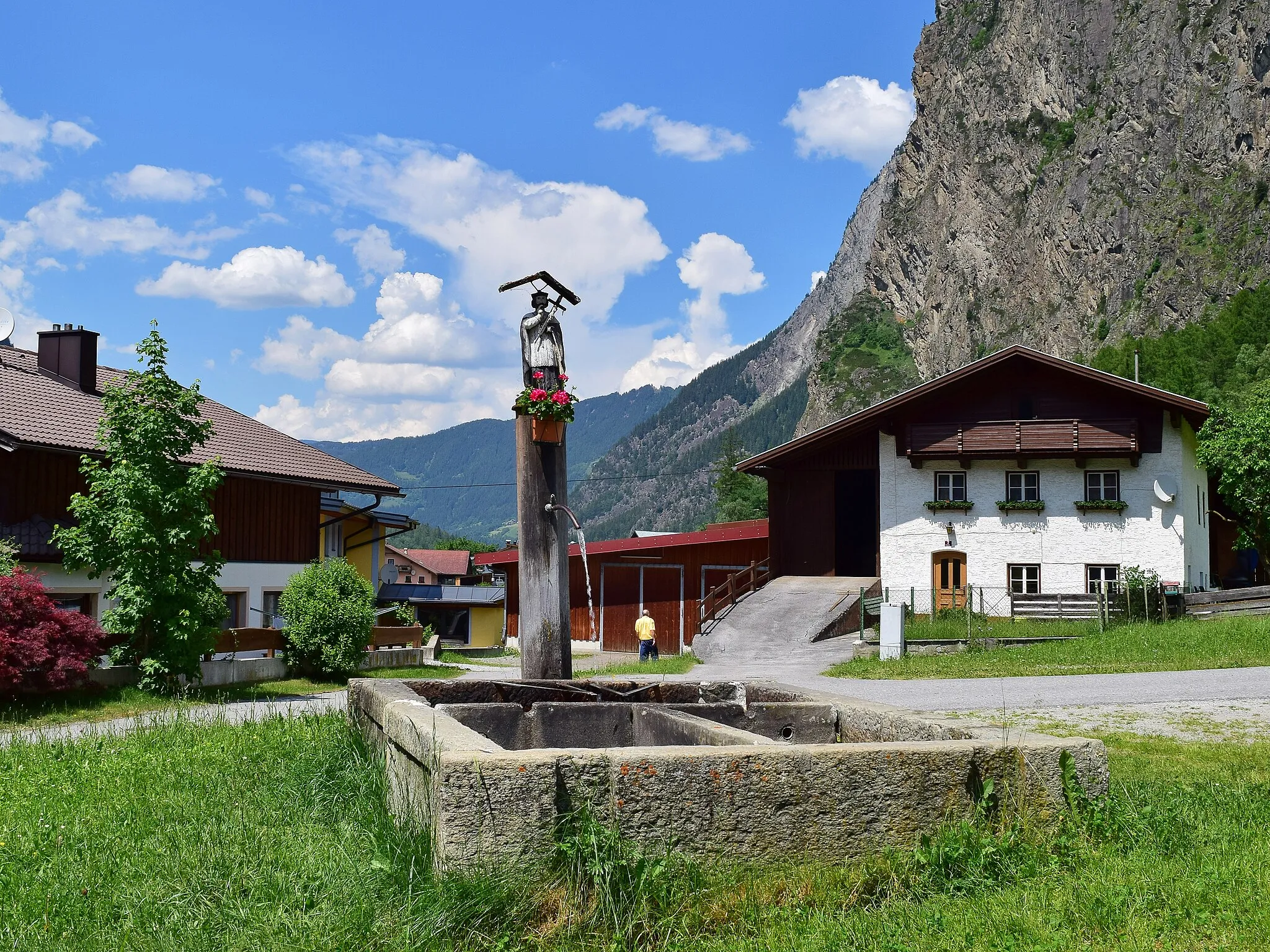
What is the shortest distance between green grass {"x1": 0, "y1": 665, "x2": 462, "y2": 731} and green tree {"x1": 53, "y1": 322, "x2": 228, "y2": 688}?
55 centimetres

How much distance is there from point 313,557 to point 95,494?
11.8 meters

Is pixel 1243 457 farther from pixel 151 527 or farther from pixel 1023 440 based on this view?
pixel 151 527

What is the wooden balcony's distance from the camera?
31.6 m

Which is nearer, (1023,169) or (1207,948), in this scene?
(1207,948)

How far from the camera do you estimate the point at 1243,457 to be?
109 feet

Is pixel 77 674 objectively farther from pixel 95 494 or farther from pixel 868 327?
pixel 868 327

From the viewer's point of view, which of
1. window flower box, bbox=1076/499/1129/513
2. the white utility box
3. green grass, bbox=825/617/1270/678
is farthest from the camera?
window flower box, bbox=1076/499/1129/513

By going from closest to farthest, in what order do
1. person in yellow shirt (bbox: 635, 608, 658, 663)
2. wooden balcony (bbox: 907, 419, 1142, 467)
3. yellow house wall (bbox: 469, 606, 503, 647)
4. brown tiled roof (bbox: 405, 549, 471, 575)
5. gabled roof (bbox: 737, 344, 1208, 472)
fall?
1. person in yellow shirt (bbox: 635, 608, 658, 663)
2. gabled roof (bbox: 737, 344, 1208, 472)
3. wooden balcony (bbox: 907, 419, 1142, 467)
4. yellow house wall (bbox: 469, 606, 503, 647)
5. brown tiled roof (bbox: 405, 549, 471, 575)

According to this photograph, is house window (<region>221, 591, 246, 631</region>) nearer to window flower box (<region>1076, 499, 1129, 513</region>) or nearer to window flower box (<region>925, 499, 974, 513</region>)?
window flower box (<region>925, 499, 974, 513</region>)

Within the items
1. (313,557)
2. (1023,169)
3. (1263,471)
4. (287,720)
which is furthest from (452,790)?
(1023,169)

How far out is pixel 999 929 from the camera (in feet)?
14.4

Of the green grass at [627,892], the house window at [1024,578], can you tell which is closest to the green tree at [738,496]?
the house window at [1024,578]

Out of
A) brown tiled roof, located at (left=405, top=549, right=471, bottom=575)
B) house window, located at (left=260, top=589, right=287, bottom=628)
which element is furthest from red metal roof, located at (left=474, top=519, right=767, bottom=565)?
brown tiled roof, located at (left=405, top=549, right=471, bottom=575)

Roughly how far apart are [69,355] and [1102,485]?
2632 centimetres
